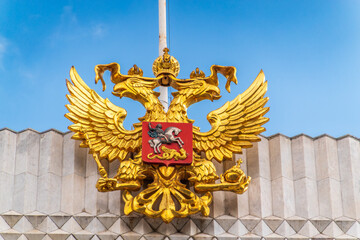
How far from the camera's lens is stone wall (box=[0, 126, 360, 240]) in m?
29.8

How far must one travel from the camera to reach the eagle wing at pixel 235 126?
99.7ft

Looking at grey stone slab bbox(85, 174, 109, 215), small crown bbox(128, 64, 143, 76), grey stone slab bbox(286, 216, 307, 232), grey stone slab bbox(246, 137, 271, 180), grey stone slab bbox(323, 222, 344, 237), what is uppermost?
small crown bbox(128, 64, 143, 76)

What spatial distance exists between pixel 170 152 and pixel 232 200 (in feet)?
6.53

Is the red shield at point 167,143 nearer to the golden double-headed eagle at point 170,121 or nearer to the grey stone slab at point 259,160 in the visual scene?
the golden double-headed eagle at point 170,121

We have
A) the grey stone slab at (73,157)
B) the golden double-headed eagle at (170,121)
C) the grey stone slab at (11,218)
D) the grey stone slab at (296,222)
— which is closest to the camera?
the golden double-headed eagle at (170,121)

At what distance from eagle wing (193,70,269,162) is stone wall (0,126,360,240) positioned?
2.27 ft

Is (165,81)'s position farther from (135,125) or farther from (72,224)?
(72,224)

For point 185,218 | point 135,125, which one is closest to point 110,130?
point 135,125

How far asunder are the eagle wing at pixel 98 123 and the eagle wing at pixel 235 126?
1658 mm

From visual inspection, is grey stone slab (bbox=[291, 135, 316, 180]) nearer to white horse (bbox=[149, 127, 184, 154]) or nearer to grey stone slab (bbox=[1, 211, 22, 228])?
white horse (bbox=[149, 127, 184, 154])

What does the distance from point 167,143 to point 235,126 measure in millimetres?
1792

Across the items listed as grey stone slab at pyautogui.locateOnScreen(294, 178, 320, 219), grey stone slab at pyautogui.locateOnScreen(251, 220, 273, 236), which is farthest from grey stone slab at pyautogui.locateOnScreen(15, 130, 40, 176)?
grey stone slab at pyautogui.locateOnScreen(294, 178, 320, 219)

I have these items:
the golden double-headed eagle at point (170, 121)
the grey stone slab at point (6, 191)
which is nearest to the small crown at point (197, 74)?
the golden double-headed eagle at point (170, 121)

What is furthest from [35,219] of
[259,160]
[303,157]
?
[303,157]
